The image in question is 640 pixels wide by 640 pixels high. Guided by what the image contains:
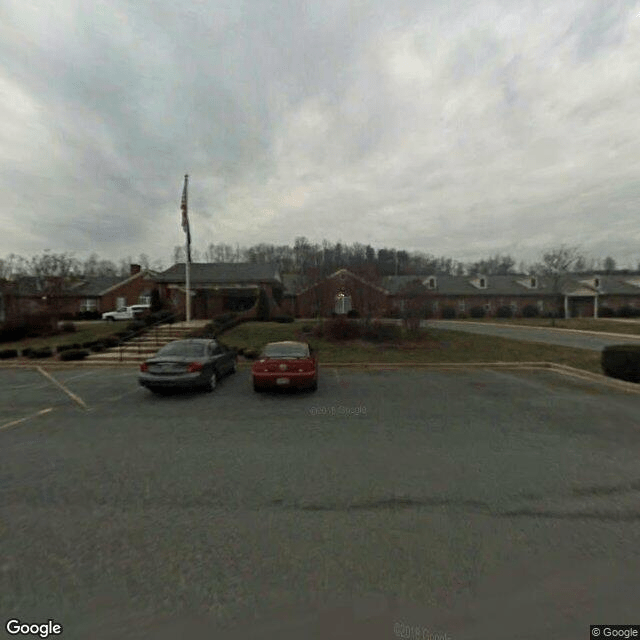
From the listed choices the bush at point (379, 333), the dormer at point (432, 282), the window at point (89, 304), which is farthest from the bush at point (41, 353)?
the dormer at point (432, 282)

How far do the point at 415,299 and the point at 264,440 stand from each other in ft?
46.0

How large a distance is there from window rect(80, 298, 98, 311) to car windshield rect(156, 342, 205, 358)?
139ft

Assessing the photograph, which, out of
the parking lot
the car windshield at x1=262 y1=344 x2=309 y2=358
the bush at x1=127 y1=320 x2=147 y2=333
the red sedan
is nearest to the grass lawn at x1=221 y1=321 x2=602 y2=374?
the car windshield at x1=262 y1=344 x2=309 y2=358

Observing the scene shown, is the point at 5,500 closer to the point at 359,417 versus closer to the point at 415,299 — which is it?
the point at 359,417

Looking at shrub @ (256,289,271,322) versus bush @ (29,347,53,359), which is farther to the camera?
shrub @ (256,289,271,322)

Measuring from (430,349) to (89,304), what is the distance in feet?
146

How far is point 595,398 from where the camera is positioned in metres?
8.70

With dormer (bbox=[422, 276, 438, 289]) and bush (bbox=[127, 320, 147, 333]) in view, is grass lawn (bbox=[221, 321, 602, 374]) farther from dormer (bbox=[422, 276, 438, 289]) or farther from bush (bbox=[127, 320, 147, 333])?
dormer (bbox=[422, 276, 438, 289])

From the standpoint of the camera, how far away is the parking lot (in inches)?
94.4

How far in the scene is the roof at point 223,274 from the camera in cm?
3119

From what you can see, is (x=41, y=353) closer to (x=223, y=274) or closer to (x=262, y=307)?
(x=262, y=307)

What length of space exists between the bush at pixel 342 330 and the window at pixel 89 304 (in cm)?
3929

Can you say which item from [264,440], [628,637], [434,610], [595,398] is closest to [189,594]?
[434,610]

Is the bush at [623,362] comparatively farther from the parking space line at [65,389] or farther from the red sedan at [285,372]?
the parking space line at [65,389]
